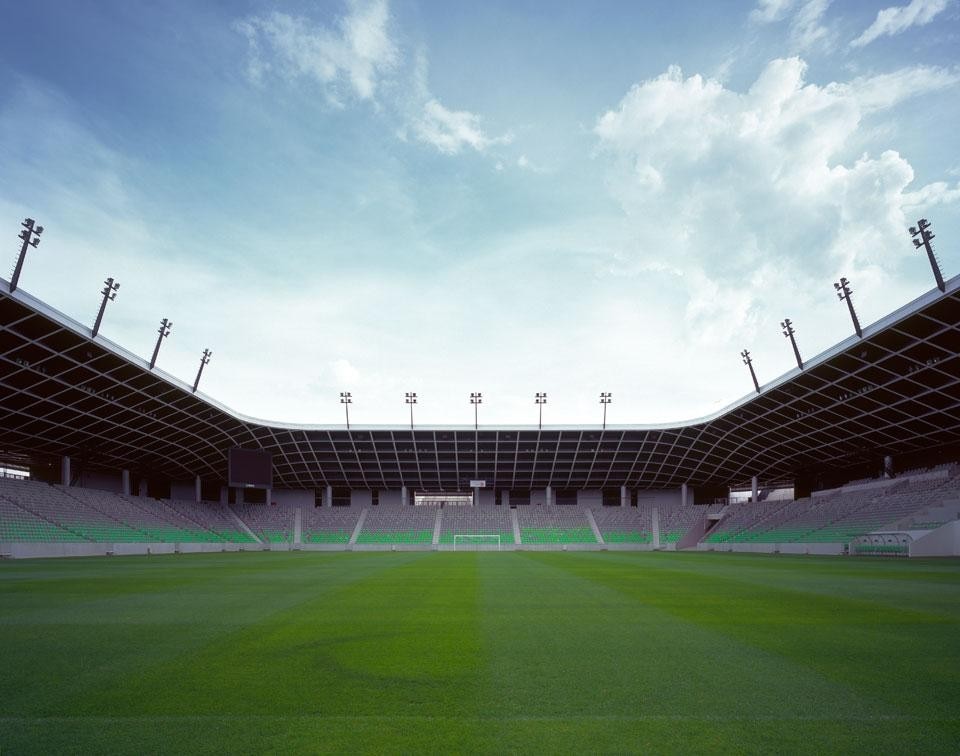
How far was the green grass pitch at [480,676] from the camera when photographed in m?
4.95

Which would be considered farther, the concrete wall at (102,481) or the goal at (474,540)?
the goal at (474,540)

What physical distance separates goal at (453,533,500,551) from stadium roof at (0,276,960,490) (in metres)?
7.69

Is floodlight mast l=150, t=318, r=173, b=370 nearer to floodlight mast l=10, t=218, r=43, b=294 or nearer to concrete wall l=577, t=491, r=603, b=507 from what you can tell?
floodlight mast l=10, t=218, r=43, b=294

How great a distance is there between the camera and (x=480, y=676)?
22.8ft

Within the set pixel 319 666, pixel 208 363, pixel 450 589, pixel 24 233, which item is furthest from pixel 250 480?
pixel 319 666

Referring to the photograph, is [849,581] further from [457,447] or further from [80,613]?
[457,447]

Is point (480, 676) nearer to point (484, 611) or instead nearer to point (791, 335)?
point (484, 611)

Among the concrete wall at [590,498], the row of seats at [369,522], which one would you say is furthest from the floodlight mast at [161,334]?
the concrete wall at [590,498]

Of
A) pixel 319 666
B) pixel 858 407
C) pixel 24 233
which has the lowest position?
pixel 319 666

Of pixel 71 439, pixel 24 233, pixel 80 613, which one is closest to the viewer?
pixel 80 613

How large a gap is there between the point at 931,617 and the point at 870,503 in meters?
48.1

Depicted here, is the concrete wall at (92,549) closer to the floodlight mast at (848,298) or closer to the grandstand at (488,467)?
the grandstand at (488,467)

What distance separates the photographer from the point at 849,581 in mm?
20047

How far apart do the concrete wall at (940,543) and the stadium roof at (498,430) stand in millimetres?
9712
